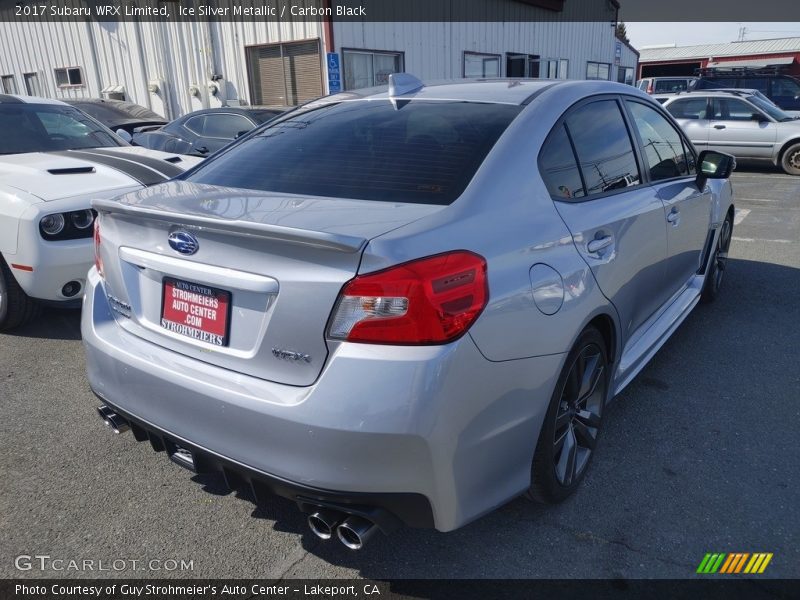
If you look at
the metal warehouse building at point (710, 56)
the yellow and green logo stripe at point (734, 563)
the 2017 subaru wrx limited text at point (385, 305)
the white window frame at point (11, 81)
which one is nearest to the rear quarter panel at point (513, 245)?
the 2017 subaru wrx limited text at point (385, 305)

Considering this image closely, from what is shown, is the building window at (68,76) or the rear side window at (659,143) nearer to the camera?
the rear side window at (659,143)

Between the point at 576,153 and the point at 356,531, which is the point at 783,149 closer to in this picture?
the point at 576,153

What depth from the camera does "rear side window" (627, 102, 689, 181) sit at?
3287mm

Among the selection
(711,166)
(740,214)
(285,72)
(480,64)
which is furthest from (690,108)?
(711,166)

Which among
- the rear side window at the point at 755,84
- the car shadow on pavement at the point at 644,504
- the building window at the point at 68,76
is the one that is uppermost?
the building window at the point at 68,76

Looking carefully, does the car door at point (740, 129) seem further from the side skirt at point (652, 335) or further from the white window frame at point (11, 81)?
the white window frame at point (11, 81)

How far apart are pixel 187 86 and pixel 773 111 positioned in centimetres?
1300

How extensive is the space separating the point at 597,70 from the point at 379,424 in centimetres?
2611

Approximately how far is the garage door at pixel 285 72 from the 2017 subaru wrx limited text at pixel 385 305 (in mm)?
11468

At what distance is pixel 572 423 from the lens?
2516mm

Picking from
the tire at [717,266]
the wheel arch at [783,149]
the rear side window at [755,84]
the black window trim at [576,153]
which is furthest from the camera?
the rear side window at [755,84]

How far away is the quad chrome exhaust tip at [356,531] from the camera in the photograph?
1.83 meters

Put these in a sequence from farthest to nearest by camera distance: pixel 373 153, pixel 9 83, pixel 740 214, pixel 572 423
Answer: pixel 9 83 < pixel 740 214 < pixel 572 423 < pixel 373 153

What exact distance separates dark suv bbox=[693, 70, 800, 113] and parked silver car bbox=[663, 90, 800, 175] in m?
2.71
